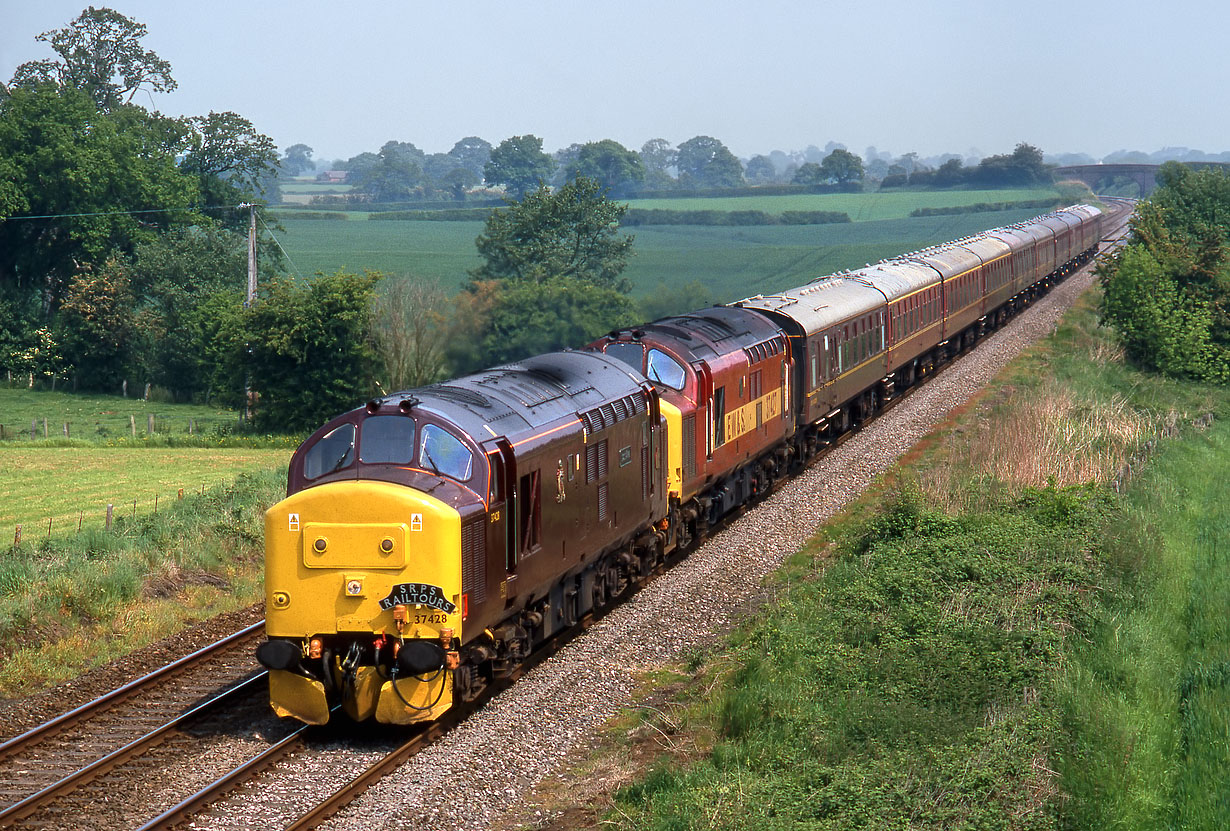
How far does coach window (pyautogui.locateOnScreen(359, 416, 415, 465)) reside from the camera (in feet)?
44.8

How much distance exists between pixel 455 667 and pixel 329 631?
1.37 metres

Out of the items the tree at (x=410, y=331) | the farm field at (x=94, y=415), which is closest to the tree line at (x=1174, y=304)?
the tree at (x=410, y=331)

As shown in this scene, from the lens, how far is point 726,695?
14.3 metres

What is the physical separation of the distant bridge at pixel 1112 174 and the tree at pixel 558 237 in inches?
4092

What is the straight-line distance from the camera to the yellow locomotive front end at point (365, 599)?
12977 mm

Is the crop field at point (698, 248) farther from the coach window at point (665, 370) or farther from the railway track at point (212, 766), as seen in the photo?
the railway track at point (212, 766)

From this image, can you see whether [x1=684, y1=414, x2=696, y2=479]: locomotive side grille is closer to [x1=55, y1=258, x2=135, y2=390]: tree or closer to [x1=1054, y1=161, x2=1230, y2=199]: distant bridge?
[x1=55, y1=258, x2=135, y2=390]: tree

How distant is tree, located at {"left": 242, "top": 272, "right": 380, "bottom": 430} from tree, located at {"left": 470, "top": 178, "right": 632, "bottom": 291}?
22.6m

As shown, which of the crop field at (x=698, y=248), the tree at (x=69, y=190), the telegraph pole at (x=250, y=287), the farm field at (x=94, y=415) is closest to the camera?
the telegraph pole at (x=250, y=287)

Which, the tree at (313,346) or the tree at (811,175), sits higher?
the tree at (811,175)

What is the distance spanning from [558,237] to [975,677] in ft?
201

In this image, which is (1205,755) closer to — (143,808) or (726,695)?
(726,695)

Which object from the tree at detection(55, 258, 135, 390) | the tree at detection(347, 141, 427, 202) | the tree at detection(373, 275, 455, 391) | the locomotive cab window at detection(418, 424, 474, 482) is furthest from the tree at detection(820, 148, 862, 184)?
the locomotive cab window at detection(418, 424, 474, 482)

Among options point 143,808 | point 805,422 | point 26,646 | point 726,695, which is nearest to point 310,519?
point 143,808
